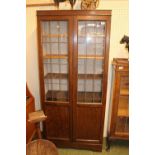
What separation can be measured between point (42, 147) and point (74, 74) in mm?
939

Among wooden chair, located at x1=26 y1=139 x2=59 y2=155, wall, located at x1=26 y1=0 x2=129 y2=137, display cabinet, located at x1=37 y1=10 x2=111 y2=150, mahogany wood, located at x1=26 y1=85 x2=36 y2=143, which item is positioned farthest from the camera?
wall, located at x1=26 y1=0 x2=129 y2=137

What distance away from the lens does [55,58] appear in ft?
7.55

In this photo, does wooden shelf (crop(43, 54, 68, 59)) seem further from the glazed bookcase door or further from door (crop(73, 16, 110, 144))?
the glazed bookcase door

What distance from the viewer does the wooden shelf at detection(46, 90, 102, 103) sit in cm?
231

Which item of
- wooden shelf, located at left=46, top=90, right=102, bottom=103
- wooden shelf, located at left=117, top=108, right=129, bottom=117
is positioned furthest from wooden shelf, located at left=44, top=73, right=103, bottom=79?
wooden shelf, located at left=117, top=108, right=129, bottom=117

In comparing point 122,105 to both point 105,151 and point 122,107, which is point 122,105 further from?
point 105,151

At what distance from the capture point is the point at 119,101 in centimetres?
225

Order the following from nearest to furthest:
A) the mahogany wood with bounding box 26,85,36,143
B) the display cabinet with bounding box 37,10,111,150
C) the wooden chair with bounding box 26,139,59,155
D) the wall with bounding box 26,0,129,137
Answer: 1. the wooden chair with bounding box 26,139,59,155
2. the display cabinet with bounding box 37,10,111,150
3. the mahogany wood with bounding box 26,85,36,143
4. the wall with bounding box 26,0,129,137

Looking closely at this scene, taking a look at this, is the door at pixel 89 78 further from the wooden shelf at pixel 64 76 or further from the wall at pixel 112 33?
the wall at pixel 112 33

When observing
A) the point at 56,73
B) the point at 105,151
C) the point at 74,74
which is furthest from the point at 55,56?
the point at 105,151

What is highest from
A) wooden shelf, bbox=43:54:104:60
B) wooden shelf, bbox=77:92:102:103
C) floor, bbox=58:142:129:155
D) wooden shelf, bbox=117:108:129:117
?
wooden shelf, bbox=43:54:104:60
